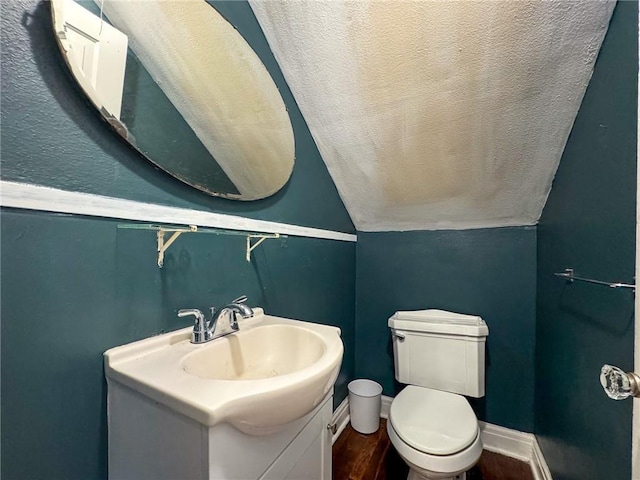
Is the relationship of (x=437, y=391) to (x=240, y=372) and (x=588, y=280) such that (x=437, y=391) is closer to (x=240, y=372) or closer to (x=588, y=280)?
(x=588, y=280)

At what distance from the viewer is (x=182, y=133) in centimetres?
86

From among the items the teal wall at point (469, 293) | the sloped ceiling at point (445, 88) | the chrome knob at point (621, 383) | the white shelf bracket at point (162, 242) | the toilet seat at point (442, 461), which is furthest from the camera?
the teal wall at point (469, 293)

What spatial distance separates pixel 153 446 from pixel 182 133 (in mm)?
836

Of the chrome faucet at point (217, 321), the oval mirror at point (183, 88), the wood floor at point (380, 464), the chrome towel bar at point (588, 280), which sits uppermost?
the oval mirror at point (183, 88)

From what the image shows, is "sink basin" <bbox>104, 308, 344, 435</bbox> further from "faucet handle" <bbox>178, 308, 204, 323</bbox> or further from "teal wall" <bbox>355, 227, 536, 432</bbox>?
"teal wall" <bbox>355, 227, 536, 432</bbox>

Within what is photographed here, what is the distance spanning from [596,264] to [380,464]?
55.6 inches

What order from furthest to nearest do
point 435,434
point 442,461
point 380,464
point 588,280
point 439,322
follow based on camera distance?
→ 1. point 439,322
2. point 380,464
3. point 435,434
4. point 442,461
5. point 588,280

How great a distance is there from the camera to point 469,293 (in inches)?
67.1

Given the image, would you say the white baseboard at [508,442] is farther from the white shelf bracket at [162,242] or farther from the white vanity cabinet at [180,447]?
the white shelf bracket at [162,242]

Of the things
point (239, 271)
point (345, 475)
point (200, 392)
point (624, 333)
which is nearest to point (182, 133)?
point (239, 271)

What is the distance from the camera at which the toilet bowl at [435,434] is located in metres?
1.07

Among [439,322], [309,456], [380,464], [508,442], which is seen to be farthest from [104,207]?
[508,442]

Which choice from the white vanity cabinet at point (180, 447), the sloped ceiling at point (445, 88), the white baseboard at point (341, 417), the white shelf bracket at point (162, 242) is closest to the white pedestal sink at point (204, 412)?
the white vanity cabinet at point (180, 447)

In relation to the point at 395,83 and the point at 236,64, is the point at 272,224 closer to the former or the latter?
the point at 236,64
